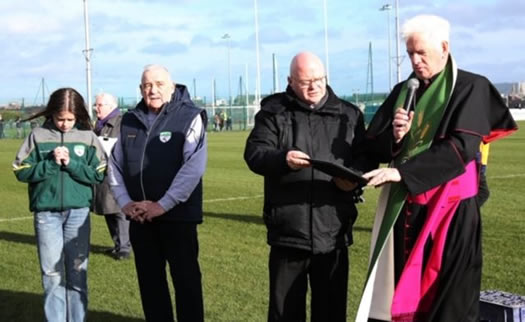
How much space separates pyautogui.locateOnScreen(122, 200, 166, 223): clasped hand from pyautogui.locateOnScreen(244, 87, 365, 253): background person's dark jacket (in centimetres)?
100

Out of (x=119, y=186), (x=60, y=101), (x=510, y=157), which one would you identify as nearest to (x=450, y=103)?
(x=119, y=186)

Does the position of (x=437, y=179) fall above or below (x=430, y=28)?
below

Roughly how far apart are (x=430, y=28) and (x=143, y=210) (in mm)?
2451

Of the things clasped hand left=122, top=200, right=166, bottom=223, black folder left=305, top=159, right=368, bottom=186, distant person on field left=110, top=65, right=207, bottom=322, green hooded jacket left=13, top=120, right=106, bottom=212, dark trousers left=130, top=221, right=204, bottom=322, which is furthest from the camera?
green hooded jacket left=13, top=120, right=106, bottom=212

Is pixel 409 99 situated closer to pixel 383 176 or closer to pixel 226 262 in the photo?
pixel 383 176

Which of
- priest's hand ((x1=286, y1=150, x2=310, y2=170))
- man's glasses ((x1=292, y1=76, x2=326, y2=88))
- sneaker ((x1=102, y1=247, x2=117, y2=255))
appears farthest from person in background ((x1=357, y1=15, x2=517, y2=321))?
sneaker ((x1=102, y1=247, x2=117, y2=255))

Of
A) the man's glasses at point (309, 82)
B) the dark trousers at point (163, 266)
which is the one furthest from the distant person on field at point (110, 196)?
the man's glasses at point (309, 82)

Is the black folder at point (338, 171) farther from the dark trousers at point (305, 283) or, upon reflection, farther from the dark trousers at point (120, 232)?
the dark trousers at point (120, 232)

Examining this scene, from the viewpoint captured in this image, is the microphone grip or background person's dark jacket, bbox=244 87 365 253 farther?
background person's dark jacket, bbox=244 87 365 253

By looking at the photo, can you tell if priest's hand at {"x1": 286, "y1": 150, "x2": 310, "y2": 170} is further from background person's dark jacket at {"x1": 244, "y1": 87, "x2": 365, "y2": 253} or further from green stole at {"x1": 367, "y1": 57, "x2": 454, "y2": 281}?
green stole at {"x1": 367, "y1": 57, "x2": 454, "y2": 281}

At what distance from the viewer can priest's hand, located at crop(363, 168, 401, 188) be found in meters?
3.59

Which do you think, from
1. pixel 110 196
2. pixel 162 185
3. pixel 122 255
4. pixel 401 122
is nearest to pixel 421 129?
pixel 401 122

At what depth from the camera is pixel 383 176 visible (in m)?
3.59

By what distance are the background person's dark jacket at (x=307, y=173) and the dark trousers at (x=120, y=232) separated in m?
4.87
